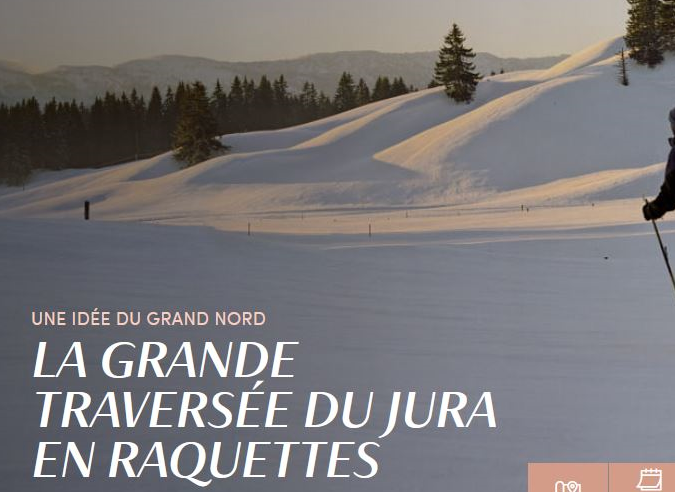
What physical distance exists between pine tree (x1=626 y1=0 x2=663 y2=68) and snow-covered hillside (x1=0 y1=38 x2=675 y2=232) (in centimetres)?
141

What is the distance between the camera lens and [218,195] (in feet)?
203

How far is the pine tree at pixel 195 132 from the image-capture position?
7950cm

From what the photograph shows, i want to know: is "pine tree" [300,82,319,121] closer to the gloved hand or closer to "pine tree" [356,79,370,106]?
"pine tree" [356,79,370,106]

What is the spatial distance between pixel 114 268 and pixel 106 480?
11645 mm

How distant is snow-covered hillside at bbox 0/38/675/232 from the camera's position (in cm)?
5344

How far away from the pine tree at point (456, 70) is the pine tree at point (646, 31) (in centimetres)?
1580

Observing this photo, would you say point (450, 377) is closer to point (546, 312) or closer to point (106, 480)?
point (106, 480)

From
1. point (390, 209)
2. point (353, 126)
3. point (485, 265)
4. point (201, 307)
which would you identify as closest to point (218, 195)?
point (390, 209)

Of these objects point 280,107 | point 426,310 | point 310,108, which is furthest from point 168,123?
point 426,310

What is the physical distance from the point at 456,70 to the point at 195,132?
28.7m

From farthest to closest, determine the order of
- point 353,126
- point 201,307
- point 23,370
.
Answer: point 353,126 < point 201,307 < point 23,370

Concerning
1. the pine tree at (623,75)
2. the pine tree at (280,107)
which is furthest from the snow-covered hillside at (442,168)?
the pine tree at (280,107)

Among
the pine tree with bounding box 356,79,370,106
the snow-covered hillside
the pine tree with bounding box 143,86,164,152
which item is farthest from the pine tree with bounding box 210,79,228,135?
the snow-covered hillside

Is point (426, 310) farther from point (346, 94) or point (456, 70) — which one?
point (346, 94)
